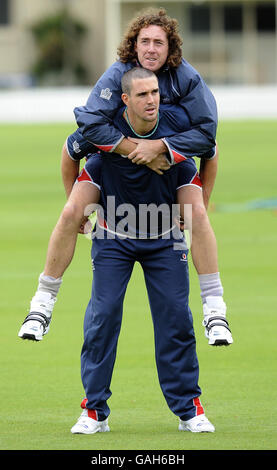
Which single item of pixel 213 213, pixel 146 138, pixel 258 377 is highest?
pixel 213 213

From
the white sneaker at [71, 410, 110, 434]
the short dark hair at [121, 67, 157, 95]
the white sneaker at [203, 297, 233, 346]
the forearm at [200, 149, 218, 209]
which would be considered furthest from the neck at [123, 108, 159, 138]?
the white sneaker at [71, 410, 110, 434]

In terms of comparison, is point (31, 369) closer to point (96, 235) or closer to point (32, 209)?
point (96, 235)

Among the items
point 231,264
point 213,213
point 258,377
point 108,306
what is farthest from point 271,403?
point 213,213

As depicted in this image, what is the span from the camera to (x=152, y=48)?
6672 millimetres

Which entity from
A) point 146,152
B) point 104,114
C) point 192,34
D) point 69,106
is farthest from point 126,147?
point 192,34

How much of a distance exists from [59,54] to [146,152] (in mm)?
56549

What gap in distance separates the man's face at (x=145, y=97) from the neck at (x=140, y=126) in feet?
0.38

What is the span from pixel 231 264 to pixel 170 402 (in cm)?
700

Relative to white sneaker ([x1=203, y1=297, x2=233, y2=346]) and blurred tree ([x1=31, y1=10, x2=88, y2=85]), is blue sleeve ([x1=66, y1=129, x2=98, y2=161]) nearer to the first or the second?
white sneaker ([x1=203, y1=297, x2=233, y2=346])

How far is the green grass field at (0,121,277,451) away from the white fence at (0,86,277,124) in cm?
2155

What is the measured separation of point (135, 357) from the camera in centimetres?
930

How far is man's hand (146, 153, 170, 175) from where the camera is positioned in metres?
6.59

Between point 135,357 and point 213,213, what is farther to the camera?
point 213,213
